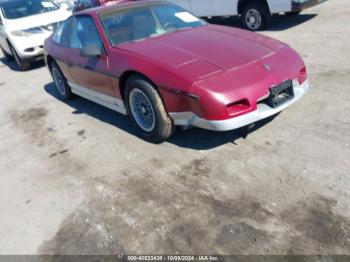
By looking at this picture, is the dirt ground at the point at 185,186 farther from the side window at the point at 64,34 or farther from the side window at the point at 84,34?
the side window at the point at 64,34

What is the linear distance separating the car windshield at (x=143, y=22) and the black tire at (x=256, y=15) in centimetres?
399

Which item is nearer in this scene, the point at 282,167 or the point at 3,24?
the point at 282,167

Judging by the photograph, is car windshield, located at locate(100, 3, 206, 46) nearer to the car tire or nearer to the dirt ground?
the car tire

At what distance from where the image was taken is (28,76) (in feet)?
28.3

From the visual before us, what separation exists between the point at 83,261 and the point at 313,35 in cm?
660

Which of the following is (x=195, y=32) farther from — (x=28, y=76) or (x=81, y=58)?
(x=28, y=76)

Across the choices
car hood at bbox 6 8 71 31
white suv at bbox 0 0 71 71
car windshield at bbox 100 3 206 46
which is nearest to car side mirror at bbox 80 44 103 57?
car windshield at bbox 100 3 206 46

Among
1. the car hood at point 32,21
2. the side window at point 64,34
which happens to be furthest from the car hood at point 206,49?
the car hood at point 32,21

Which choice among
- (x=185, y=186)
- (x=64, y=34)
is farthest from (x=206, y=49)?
(x=64, y=34)

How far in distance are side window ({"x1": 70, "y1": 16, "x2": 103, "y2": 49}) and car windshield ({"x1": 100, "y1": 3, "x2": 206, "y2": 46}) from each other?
6.6 inches

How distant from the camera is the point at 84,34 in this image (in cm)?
501

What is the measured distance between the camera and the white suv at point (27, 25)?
29.0 feet

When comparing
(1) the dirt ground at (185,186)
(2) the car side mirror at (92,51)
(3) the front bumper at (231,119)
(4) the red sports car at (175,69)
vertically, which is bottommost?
(1) the dirt ground at (185,186)

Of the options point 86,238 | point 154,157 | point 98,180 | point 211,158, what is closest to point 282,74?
point 211,158
